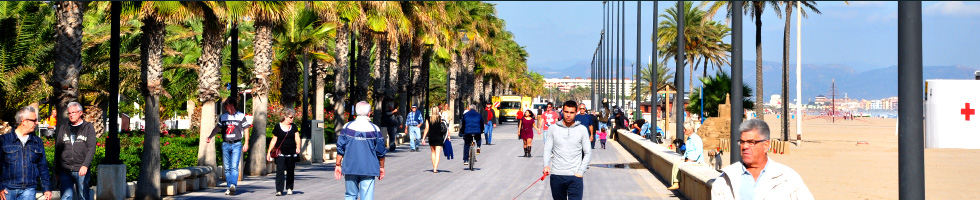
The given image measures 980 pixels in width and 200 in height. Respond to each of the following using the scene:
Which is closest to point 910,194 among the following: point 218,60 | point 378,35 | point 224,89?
point 218,60

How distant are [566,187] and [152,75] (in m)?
7.52

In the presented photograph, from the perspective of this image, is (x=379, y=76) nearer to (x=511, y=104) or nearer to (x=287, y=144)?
(x=287, y=144)

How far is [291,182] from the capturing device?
1579 centimetres

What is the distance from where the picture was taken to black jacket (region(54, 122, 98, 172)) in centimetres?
1037

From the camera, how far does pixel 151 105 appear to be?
15.5 meters

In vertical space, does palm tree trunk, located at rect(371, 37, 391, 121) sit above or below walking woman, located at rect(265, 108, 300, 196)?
above

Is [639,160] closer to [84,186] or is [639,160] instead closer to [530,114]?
[530,114]

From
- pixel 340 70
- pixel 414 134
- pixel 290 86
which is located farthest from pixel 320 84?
pixel 290 86

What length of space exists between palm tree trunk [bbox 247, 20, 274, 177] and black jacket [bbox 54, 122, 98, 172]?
1015 centimetres

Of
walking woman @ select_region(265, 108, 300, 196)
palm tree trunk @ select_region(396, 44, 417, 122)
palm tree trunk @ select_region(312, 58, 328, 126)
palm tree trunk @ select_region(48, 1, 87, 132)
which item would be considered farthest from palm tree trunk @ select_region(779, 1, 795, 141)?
palm tree trunk @ select_region(48, 1, 87, 132)

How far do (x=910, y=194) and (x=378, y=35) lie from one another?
28073 millimetres

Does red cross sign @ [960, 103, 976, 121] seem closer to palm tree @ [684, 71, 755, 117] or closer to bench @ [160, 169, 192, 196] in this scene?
bench @ [160, 169, 192, 196]

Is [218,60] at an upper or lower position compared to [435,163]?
upper

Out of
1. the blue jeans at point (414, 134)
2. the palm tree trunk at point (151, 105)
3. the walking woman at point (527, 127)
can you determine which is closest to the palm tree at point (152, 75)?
the palm tree trunk at point (151, 105)
